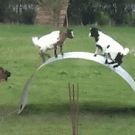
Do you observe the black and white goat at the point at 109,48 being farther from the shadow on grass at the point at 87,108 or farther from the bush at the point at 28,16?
the bush at the point at 28,16

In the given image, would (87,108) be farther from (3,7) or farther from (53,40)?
(3,7)

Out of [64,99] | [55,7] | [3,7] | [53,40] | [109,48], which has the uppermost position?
[53,40]

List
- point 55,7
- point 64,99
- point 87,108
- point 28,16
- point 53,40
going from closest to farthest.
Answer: point 53,40
point 87,108
point 64,99
point 55,7
point 28,16

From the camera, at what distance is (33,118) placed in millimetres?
5238

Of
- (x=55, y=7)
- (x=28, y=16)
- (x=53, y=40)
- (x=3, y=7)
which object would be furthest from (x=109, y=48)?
(x=3, y=7)

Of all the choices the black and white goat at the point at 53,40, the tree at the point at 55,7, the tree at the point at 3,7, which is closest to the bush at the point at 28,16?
the tree at the point at 3,7

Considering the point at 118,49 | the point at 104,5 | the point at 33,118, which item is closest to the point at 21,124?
the point at 33,118

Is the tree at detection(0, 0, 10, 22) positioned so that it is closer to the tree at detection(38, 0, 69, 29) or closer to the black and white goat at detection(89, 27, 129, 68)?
the tree at detection(38, 0, 69, 29)

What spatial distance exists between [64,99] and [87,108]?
0.69m

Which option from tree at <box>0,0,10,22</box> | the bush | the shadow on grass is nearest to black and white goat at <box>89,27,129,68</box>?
the shadow on grass

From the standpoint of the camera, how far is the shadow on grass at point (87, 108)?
5543 mm

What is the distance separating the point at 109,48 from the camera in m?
5.05

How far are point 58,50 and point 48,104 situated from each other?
1176mm

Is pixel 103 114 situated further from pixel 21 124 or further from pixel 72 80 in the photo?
pixel 72 80
